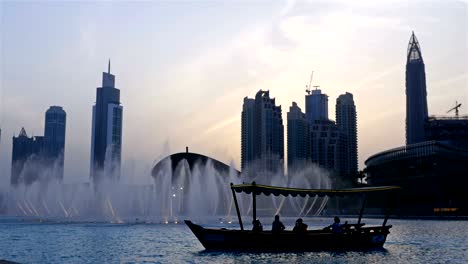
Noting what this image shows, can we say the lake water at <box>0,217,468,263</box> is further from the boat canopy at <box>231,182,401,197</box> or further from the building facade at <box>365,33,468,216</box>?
the building facade at <box>365,33,468,216</box>

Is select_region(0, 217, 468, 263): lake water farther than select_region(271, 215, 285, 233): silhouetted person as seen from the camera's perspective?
No

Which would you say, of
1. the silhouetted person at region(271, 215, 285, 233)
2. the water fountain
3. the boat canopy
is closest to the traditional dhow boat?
the boat canopy

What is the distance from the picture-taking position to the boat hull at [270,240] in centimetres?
3650

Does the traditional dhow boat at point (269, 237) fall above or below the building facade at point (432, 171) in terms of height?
below

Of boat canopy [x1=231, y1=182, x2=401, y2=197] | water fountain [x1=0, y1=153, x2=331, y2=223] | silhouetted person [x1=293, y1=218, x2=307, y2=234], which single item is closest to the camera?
boat canopy [x1=231, y1=182, x2=401, y2=197]

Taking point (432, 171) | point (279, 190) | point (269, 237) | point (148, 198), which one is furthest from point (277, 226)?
point (432, 171)

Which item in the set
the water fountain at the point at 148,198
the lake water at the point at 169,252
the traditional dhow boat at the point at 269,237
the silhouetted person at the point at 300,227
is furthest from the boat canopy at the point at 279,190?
the water fountain at the point at 148,198

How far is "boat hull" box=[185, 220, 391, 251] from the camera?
120 feet

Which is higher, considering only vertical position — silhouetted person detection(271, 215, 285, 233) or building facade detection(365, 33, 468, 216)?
building facade detection(365, 33, 468, 216)

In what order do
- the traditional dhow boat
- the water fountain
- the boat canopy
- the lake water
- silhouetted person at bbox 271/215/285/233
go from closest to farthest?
the lake water
the traditional dhow boat
the boat canopy
silhouetted person at bbox 271/215/285/233
the water fountain

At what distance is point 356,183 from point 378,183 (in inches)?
921

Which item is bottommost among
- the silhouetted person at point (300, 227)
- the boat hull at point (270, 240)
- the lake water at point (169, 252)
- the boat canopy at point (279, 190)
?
the lake water at point (169, 252)

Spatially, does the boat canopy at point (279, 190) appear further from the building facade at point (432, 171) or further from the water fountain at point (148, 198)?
the building facade at point (432, 171)

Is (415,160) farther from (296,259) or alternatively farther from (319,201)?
(296,259)
